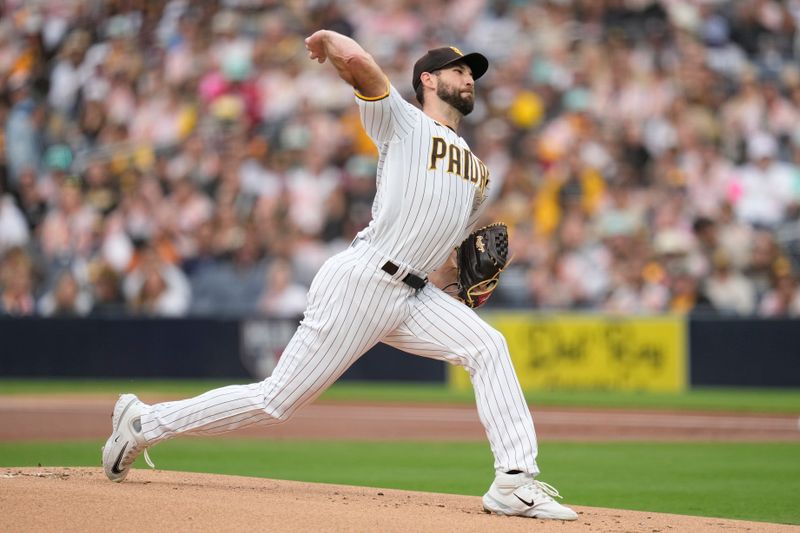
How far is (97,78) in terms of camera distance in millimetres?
19141

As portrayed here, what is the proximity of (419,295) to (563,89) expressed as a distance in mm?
12062

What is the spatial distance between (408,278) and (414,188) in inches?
16.3

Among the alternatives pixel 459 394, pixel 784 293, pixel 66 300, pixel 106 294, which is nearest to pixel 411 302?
pixel 459 394

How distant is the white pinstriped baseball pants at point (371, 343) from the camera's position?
557 cm

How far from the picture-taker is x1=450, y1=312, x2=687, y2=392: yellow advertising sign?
1484 centimetres

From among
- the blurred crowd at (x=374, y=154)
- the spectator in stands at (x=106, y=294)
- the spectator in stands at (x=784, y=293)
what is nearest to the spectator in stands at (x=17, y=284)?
the blurred crowd at (x=374, y=154)

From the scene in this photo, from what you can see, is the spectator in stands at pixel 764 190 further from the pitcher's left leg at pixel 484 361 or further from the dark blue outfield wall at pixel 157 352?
the pitcher's left leg at pixel 484 361

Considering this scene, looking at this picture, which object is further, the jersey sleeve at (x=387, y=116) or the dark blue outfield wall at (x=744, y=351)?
the dark blue outfield wall at (x=744, y=351)

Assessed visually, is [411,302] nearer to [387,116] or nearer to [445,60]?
[387,116]

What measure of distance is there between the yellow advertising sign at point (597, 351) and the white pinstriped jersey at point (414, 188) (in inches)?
371

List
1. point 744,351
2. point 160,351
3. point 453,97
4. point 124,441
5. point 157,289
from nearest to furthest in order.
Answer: point 453,97 → point 124,441 → point 744,351 → point 157,289 → point 160,351

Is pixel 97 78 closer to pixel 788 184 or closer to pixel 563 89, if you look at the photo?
pixel 563 89

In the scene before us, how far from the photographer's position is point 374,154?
17.1 metres

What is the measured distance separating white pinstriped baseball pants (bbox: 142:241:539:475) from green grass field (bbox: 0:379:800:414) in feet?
26.7
